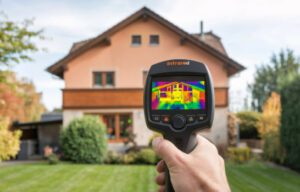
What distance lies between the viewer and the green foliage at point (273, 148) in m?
15.5

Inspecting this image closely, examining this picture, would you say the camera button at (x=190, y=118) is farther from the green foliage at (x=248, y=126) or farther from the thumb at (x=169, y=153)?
the green foliage at (x=248, y=126)

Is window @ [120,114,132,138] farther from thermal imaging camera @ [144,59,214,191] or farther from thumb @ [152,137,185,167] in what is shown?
thumb @ [152,137,185,167]

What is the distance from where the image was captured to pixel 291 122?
553 inches

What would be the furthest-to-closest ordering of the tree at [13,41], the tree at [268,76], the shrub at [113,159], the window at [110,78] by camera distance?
1. the tree at [268,76]
2. the window at [110,78]
3. the shrub at [113,159]
4. the tree at [13,41]

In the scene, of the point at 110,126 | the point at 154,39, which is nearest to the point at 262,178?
the point at 110,126

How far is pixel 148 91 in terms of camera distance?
199cm

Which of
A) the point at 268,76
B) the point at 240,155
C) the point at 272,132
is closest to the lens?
the point at 272,132

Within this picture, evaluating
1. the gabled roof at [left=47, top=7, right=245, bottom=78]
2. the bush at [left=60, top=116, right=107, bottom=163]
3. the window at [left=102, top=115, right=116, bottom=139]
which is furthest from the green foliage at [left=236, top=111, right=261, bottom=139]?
the bush at [left=60, top=116, right=107, bottom=163]

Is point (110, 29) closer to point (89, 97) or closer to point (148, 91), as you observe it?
point (89, 97)

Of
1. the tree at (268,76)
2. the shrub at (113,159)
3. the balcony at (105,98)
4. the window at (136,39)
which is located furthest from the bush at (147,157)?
the tree at (268,76)

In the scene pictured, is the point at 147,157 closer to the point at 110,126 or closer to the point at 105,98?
the point at 110,126

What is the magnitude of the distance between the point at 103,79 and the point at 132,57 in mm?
2005

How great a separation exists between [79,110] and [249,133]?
13.0 m

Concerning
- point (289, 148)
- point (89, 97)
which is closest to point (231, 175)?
point (289, 148)
